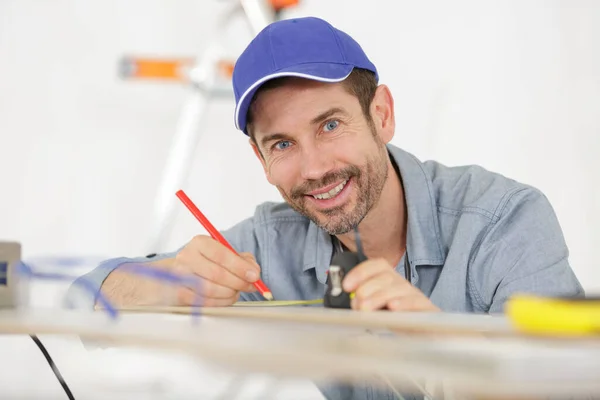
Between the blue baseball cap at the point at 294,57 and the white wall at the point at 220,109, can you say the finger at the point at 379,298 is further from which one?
the white wall at the point at 220,109

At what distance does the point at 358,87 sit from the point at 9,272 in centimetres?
70

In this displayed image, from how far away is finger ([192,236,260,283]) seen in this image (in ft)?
3.54

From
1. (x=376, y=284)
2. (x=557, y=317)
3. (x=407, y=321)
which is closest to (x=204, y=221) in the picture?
(x=376, y=284)

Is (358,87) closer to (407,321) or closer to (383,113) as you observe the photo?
(383,113)

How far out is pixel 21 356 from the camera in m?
2.62

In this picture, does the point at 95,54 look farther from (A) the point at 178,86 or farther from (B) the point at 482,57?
(B) the point at 482,57

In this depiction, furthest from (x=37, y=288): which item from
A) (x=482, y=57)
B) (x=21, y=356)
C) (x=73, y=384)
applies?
(x=482, y=57)

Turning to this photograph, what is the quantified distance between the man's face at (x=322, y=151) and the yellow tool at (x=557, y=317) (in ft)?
2.44

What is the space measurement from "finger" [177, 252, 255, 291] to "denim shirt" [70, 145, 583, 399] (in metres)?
0.24

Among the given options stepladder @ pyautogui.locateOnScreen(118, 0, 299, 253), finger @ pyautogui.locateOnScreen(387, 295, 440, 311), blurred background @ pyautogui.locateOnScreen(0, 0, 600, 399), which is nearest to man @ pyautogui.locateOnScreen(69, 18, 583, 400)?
finger @ pyautogui.locateOnScreen(387, 295, 440, 311)

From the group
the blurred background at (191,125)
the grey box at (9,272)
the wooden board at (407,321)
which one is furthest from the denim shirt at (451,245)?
the blurred background at (191,125)

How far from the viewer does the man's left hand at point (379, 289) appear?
2.65 feet

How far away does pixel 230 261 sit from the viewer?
109 centimetres

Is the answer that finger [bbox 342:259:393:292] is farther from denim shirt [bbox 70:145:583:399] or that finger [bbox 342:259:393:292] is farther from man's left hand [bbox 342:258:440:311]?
denim shirt [bbox 70:145:583:399]
